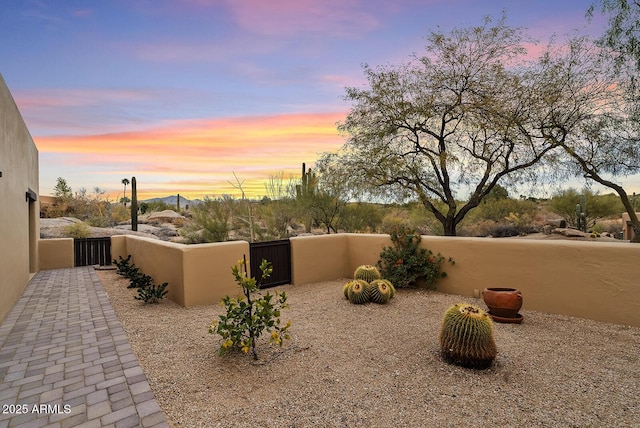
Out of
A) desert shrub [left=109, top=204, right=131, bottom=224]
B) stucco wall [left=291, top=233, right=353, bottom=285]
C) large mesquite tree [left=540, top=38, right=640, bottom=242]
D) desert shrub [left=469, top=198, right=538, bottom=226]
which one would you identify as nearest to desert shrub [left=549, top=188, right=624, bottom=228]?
desert shrub [left=469, top=198, right=538, bottom=226]

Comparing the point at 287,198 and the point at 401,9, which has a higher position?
the point at 401,9

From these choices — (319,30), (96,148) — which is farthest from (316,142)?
(96,148)

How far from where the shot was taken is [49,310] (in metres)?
5.77

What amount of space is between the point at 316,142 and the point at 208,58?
19.9 ft

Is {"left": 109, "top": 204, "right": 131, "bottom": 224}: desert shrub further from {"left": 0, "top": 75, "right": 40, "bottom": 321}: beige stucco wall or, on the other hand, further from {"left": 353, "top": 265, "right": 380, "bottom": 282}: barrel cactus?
{"left": 353, "top": 265, "right": 380, "bottom": 282}: barrel cactus

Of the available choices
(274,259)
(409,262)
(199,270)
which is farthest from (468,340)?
(274,259)

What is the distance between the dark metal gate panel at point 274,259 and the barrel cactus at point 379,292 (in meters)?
2.46

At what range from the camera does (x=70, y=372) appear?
341 centimetres

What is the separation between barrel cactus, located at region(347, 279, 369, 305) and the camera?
6.03 metres

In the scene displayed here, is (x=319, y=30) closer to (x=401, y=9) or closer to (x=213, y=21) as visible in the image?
(x=401, y=9)

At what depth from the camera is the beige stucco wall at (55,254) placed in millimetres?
10328

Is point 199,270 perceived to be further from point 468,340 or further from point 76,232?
point 76,232

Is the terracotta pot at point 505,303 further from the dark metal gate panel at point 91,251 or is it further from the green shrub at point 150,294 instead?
the dark metal gate panel at point 91,251

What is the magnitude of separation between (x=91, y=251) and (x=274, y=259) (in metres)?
7.38
